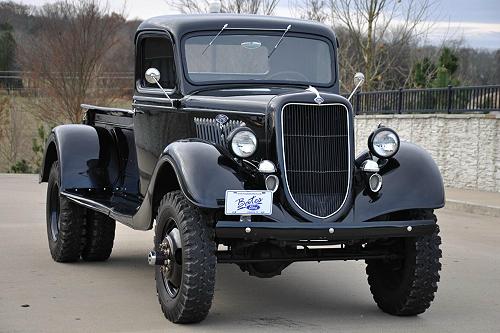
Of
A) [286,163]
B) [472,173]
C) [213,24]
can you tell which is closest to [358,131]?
[472,173]

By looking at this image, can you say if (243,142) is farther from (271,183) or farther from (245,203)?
(245,203)

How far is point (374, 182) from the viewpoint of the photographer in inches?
258

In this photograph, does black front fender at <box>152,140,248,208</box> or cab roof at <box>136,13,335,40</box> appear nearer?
black front fender at <box>152,140,248,208</box>

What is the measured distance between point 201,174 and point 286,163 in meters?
0.59

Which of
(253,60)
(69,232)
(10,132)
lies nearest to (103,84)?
(10,132)

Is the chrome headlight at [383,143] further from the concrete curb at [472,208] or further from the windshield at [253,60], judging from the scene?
the concrete curb at [472,208]

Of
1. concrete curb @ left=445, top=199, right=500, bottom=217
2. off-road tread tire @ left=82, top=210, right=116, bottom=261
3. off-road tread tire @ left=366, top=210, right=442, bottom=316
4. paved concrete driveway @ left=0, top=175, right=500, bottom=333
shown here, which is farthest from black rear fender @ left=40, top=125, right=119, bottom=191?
concrete curb @ left=445, top=199, right=500, bottom=217

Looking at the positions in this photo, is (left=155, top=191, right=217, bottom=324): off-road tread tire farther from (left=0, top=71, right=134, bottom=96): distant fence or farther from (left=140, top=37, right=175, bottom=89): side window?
(left=0, top=71, right=134, bottom=96): distant fence

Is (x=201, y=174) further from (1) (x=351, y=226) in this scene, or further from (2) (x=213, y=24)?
(2) (x=213, y=24)

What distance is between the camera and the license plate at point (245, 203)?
612 cm

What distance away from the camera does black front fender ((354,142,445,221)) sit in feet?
21.2

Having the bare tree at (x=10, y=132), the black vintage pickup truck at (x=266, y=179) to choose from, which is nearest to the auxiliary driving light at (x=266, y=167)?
the black vintage pickup truck at (x=266, y=179)

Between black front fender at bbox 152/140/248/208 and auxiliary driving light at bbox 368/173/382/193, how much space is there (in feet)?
2.82

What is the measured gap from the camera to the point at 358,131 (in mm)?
23391
